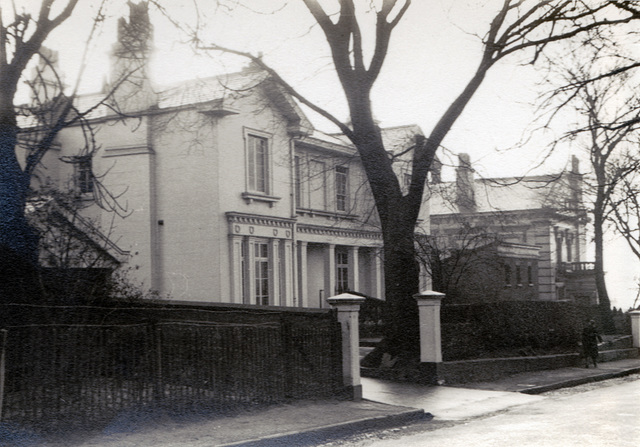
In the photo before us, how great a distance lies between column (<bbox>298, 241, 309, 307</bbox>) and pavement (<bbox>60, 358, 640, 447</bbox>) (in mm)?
12152

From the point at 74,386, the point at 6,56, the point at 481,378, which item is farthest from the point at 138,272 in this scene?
the point at 74,386

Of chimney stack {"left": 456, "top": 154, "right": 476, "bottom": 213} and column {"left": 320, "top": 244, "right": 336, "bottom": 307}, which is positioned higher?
chimney stack {"left": 456, "top": 154, "right": 476, "bottom": 213}

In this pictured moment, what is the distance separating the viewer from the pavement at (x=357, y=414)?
9938 millimetres

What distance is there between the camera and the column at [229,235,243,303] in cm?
2558

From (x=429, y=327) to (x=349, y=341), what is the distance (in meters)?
3.92

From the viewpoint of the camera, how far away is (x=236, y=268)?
25.8m

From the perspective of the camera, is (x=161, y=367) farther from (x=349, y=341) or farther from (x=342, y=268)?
(x=342, y=268)

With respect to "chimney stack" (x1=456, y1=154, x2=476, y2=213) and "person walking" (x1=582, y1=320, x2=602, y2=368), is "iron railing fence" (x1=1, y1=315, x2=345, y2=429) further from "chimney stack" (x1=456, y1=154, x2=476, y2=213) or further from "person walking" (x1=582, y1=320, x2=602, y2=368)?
"person walking" (x1=582, y1=320, x2=602, y2=368)

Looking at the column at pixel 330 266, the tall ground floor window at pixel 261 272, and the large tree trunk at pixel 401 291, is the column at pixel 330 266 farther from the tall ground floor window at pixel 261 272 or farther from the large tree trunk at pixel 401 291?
the large tree trunk at pixel 401 291

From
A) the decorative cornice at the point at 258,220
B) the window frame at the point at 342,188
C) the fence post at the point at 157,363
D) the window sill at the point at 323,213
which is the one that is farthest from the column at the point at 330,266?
the fence post at the point at 157,363

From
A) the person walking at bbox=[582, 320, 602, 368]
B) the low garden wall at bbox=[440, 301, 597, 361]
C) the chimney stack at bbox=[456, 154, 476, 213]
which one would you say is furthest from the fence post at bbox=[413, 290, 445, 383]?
the person walking at bbox=[582, 320, 602, 368]

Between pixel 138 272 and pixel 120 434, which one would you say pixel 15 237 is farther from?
pixel 138 272

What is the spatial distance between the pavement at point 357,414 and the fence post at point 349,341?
0.37 m

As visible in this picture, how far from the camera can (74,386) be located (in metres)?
9.93
